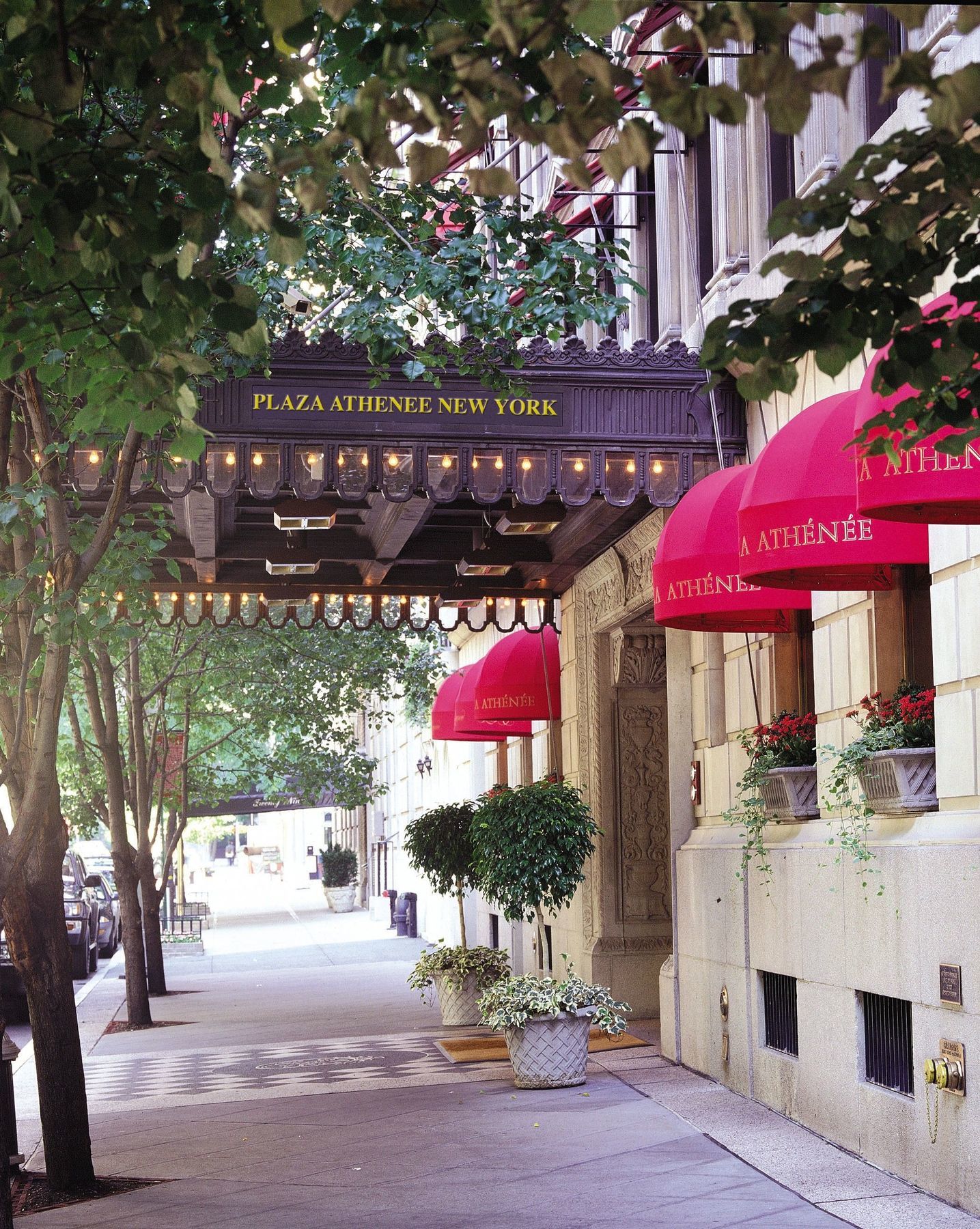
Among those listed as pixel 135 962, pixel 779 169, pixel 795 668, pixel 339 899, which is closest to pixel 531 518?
pixel 795 668

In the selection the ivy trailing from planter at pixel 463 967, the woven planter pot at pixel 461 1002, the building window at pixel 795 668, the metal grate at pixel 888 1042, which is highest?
the building window at pixel 795 668

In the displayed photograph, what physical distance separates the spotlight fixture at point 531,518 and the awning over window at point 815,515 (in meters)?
6.14

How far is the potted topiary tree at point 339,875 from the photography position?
5553cm

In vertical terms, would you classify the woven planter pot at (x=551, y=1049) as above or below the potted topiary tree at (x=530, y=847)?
below

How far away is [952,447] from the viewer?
174 inches

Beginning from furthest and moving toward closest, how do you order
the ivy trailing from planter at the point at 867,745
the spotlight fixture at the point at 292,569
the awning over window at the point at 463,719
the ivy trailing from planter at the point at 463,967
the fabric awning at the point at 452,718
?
the fabric awning at the point at 452,718, the awning over window at the point at 463,719, the ivy trailing from planter at the point at 463,967, the spotlight fixture at the point at 292,569, the ivy trailing from planter at the point at 867,745

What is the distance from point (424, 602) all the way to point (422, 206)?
13.7 m

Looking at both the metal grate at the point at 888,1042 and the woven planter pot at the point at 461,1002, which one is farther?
the woven planter pot at the point at 461,1002

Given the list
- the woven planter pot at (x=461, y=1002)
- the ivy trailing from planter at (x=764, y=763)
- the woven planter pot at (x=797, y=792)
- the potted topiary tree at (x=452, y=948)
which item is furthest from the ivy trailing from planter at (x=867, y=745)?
the woven planter pot at (x=461, y=1002)

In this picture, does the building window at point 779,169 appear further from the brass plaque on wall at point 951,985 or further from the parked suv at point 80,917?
the parked suv at point 80,917

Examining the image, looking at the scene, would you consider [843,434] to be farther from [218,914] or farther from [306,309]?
[218,914]

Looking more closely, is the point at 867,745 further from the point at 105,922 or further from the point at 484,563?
the point at 105,922

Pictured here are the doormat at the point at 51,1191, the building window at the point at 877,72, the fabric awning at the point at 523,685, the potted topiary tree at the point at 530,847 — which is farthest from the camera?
the fabric awning at the point at 523,685

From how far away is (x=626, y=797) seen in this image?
17.8m
